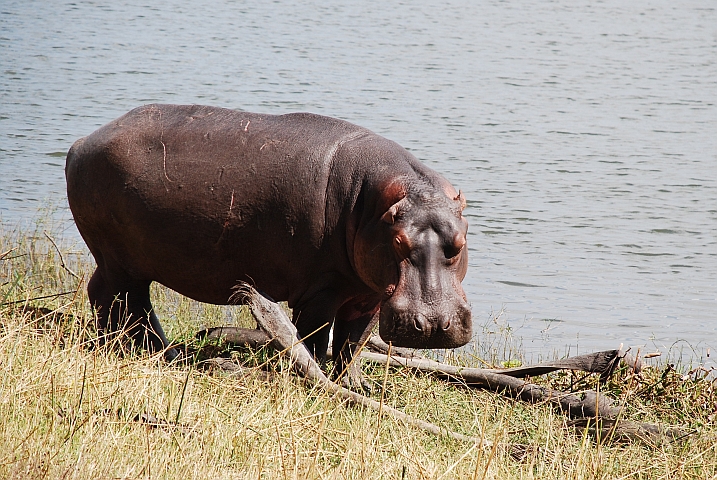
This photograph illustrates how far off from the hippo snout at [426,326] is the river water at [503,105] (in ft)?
11.3

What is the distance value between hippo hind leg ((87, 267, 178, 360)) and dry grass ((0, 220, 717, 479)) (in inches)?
15.5

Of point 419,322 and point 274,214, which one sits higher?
point 274,214

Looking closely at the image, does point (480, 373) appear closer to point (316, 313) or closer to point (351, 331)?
point (351, 331)

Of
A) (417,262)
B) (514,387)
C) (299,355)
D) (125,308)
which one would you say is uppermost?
(417,262)

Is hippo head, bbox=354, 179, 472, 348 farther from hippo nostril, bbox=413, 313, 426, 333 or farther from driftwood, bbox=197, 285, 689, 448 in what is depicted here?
driftwood, bbox=197, 285, 689, 448

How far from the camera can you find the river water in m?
10.5

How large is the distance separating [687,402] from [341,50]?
775 inches

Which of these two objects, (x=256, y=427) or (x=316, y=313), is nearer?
(x=256, y=427)

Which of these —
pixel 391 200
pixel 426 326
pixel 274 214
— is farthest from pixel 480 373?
pixel 274 214

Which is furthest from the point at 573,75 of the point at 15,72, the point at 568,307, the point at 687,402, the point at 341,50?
the point at 687,402

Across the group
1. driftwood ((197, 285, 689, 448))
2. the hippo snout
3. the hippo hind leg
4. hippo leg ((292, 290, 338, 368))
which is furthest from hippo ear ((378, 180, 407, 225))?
the hippo hind leg

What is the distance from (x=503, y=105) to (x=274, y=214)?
14136 mm

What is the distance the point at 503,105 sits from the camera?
1919cm

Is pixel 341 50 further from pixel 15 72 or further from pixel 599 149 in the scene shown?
pixel 599 149
